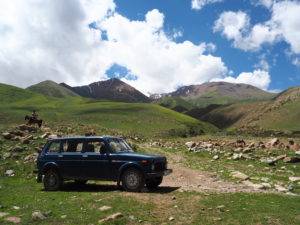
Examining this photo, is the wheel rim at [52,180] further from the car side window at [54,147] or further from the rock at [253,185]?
the rock at [253,185]

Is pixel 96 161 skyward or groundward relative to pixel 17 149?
groundward

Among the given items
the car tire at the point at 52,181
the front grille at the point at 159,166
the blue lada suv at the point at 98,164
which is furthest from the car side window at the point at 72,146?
the front grille at the point at 159,166

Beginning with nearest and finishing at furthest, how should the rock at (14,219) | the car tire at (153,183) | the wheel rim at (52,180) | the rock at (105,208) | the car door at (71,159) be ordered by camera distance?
the rock at (14,219)
the rock at (105,208)
the car tire at (153,183)
the car door at (71,159)
the wheel rim at (52,180)

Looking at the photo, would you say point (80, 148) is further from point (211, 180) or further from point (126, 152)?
point (211, 180)

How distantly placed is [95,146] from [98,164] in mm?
943

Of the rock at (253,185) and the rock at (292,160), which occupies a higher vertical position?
the rock at (292,160)

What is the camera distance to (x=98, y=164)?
13117 mm

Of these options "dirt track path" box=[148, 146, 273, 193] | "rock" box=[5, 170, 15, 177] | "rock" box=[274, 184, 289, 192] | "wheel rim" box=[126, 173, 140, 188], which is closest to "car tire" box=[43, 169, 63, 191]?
"wheel rim" box=[126, 173, 140, 188]

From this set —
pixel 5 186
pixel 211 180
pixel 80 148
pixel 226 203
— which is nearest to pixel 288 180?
pixel 211 180

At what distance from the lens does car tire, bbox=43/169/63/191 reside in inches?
546

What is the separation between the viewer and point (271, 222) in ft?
26.1

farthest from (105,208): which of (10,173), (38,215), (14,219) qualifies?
(10,173)

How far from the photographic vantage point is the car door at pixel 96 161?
13.0 metres

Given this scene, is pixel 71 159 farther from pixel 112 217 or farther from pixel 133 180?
pixel 112 217
